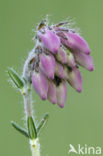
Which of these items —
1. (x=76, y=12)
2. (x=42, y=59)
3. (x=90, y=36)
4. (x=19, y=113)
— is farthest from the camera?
(x=76, y=12)

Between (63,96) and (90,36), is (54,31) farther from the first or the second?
(90,36)

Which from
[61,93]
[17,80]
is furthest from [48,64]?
[17,80]

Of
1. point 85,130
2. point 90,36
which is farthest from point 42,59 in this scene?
point 90,36

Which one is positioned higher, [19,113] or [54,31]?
[19,113]

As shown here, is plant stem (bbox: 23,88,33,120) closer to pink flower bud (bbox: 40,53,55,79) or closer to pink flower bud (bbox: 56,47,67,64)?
pink flower bud (bbox: 40,53,55,79)

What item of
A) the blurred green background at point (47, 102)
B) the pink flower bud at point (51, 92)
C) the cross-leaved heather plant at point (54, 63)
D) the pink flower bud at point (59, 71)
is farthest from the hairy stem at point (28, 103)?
the blurred green background at point (47, 102)
